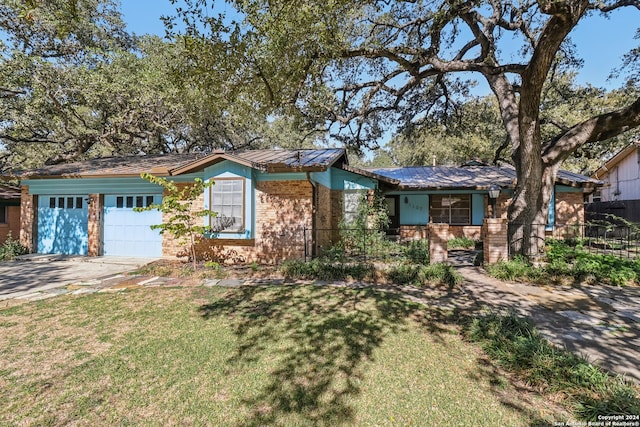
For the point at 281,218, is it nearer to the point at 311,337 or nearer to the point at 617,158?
the point at 311,337

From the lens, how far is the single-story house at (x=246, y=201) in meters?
8.77

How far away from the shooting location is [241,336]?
13.8ft

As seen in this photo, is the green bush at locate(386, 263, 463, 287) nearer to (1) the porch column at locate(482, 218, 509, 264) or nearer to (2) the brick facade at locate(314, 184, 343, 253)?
(1) the porch column at locate(482, 218, 509, 264)

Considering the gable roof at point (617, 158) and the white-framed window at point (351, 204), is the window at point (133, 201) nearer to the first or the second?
the white-framed window at point (351, 204)

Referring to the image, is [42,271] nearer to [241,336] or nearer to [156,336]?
[156,336]

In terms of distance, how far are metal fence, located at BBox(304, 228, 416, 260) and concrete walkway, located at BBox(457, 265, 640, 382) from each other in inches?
96.5

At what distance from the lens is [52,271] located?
26.7ft

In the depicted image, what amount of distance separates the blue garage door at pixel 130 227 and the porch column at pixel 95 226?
179 mm

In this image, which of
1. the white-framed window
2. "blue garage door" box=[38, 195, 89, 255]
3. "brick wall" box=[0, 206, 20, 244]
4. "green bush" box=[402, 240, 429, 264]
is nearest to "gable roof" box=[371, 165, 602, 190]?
the white-framed window

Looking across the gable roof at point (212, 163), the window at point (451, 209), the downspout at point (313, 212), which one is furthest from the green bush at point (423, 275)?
the window at point (451, 209)

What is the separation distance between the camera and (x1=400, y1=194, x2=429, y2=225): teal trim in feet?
48.5

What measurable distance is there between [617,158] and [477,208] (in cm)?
1258

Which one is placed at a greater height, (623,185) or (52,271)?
(623,185)

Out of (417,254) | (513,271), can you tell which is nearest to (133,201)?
(417,254)
